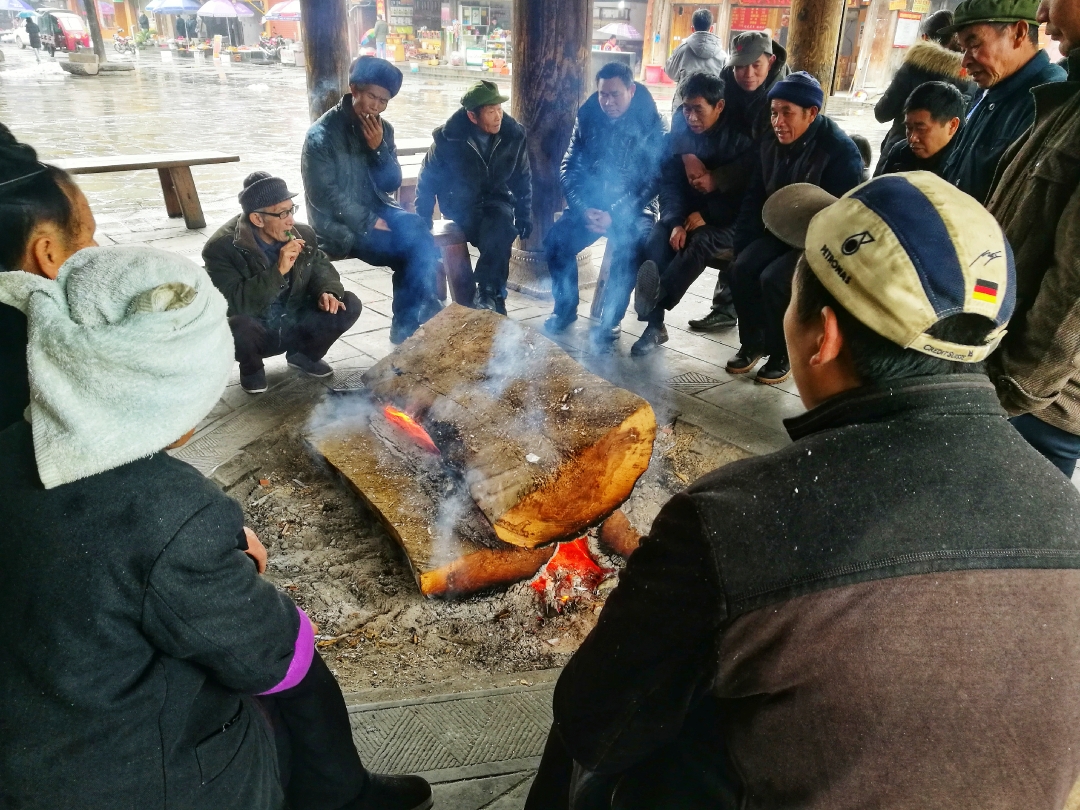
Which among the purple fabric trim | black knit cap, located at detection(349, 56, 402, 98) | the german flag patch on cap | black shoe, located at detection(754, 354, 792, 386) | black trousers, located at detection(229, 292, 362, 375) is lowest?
black shoe, located at detection(754, 354, 792, 386)

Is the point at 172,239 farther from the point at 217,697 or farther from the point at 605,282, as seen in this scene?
the point at 217,697

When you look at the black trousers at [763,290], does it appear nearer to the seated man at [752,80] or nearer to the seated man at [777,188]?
the seated man at [777,188]

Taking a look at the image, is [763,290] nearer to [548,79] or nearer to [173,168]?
[548,79]

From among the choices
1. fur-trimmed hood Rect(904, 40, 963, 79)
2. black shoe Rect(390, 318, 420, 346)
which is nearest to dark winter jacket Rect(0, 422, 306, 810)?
black shoe Rect(390, 318, 420, 346)

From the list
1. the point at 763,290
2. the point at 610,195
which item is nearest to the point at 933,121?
the point at 763,290

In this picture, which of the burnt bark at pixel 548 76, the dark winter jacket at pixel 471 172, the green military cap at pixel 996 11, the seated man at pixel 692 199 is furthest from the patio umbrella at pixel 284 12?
the green military cap at pixel 996 11

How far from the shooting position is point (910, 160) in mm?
4227

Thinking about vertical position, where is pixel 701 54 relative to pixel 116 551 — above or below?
above

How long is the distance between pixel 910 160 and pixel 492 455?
3.33m

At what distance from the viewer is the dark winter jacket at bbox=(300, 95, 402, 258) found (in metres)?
4.91

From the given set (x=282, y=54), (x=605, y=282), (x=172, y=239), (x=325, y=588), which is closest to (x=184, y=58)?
(x=282, y=54)

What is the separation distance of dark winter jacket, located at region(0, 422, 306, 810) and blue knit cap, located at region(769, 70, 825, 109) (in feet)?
13.6

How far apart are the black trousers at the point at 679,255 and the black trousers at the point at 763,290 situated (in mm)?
307

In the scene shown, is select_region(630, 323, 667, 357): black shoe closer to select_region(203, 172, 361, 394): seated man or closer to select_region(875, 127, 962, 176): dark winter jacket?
select_region(875, 127, 962, 176): dark winter jacket
